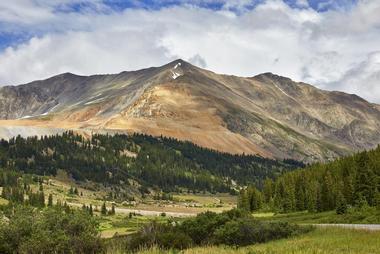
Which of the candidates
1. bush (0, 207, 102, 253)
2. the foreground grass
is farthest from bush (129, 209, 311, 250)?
bush (0, 207, 102, 253)

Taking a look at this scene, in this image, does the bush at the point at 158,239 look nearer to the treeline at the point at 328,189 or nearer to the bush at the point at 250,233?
the bush at the point at 250,233

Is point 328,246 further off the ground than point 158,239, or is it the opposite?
point 328,246

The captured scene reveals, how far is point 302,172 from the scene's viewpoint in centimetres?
15475

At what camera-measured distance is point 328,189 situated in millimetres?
112000

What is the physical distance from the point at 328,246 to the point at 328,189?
263ft

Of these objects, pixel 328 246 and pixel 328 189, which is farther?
pixel 328 189

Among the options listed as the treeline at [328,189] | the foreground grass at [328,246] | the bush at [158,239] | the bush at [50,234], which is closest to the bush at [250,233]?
the bush at [158,239]

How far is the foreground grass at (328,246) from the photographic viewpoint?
31391mm

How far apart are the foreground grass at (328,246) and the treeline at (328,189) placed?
4924 centimetres

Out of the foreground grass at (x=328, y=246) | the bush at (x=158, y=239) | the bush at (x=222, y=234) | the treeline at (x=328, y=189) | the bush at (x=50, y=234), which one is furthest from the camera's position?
the treeline at (x=328, y=189)

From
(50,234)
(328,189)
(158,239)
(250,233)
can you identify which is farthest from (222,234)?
(328,189)

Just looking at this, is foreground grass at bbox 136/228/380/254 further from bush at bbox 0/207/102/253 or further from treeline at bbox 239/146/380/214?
treeline at bbox 239/146/380/214

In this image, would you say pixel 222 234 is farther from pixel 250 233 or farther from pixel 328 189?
pixel 328 189

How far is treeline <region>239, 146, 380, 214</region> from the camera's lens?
3878 inches
